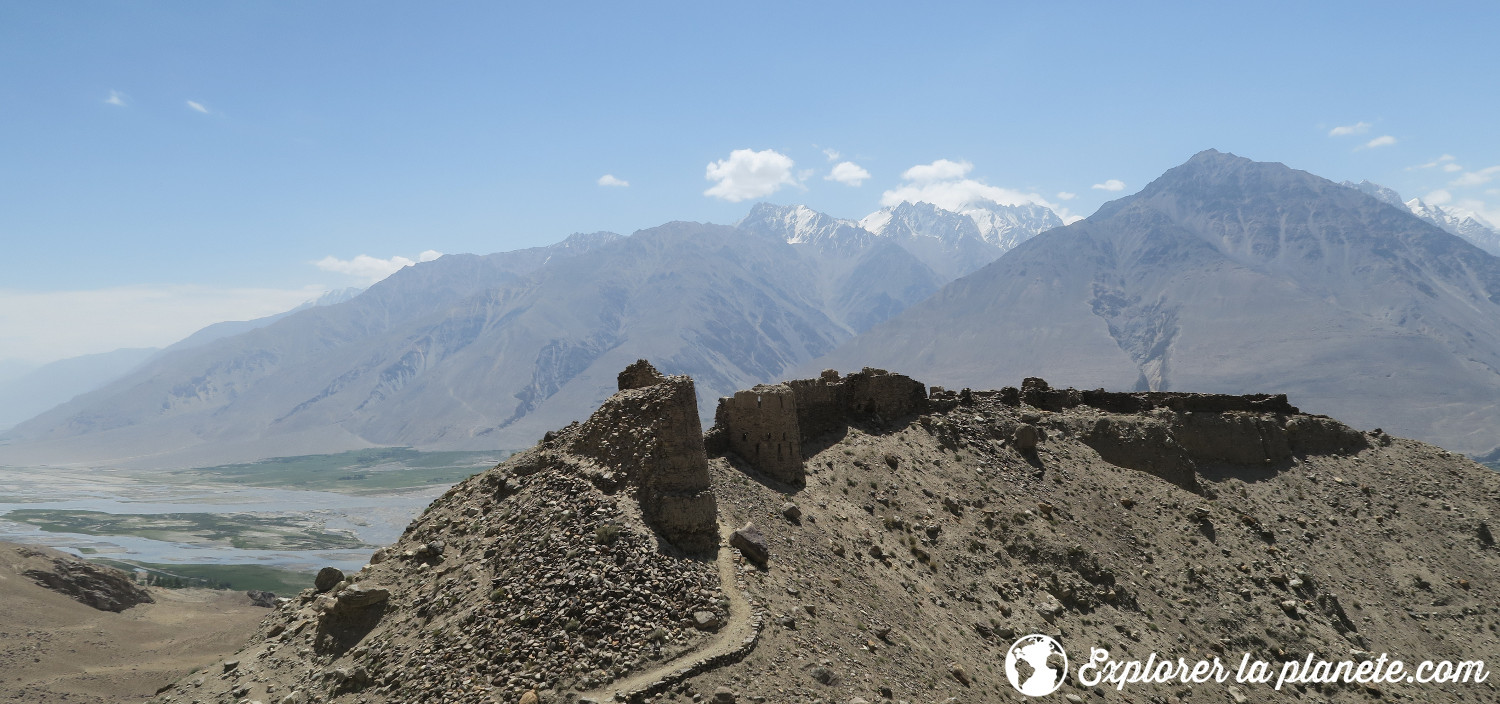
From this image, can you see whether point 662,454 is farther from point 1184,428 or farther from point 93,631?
point 93,631

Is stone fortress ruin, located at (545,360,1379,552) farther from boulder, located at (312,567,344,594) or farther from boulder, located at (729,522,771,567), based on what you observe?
boulder, located at (312,567,344,594)

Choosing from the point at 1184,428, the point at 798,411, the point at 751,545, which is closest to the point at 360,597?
the point at 751,545

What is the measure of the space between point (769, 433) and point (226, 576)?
10477cm

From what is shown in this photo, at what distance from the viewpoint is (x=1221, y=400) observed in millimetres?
40875

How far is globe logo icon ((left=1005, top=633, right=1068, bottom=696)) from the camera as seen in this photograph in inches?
838

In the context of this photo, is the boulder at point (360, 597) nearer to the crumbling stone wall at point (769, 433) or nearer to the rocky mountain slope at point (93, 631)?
the crumbling stone wall at point (769, 433)

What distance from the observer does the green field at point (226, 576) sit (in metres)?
96.1

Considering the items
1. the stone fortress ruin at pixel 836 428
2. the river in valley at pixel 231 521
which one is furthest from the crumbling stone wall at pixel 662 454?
the river in valley at pixel 231 521

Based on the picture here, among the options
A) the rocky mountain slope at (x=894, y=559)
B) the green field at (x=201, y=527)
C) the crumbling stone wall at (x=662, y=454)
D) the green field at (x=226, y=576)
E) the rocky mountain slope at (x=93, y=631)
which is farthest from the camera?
the green field at (x=201, y=527)

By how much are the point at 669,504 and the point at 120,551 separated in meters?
138

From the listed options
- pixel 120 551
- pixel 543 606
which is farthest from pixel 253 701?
pixel 120 551

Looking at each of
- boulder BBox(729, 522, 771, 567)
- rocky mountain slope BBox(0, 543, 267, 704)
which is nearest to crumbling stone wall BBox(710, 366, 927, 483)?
boulder BBox(729, 522, 771, 567)

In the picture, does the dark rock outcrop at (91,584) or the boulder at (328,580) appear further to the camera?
the dark rock outcrop at (91,584)

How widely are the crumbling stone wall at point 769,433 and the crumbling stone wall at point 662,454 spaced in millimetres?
4413
